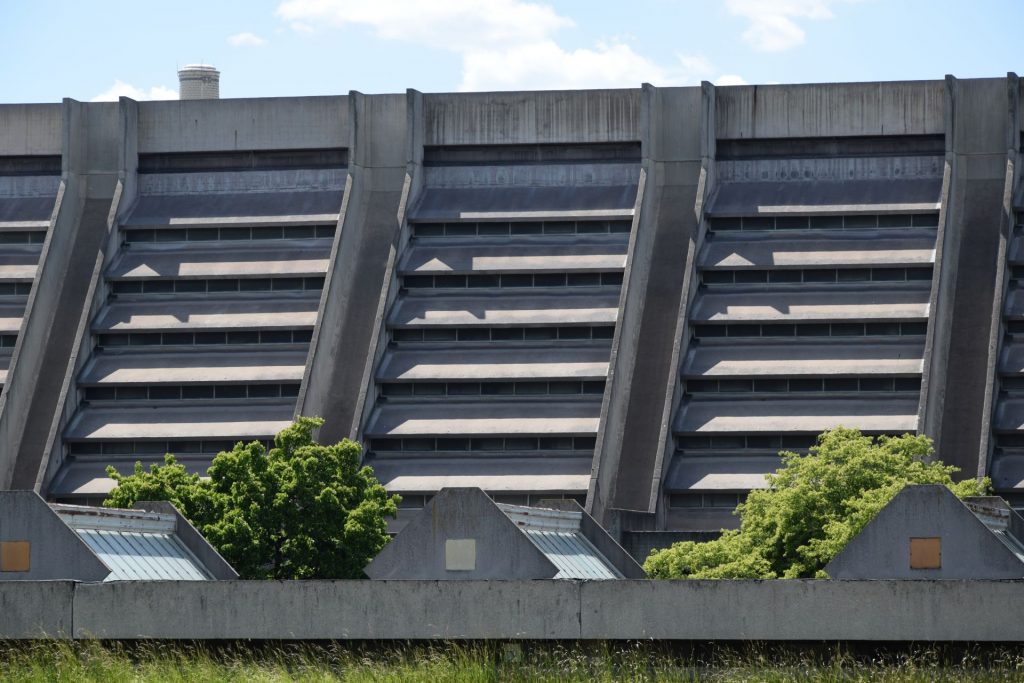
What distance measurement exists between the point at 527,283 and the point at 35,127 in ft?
86.7

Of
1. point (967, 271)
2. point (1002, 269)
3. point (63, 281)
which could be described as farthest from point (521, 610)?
point (63, 281)

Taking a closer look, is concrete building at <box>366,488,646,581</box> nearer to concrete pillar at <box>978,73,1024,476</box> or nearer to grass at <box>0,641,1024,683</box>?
grass at <box>0,641,1024,683</box>

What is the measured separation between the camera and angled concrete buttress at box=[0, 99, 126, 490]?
80562mm

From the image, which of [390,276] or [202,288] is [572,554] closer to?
[390,276]

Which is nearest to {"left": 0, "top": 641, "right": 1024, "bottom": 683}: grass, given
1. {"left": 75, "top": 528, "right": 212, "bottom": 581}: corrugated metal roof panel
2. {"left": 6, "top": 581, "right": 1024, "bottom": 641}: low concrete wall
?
{"left": 6, "top": 581, "right": 1024, "bottom": 641}: low concrete wall

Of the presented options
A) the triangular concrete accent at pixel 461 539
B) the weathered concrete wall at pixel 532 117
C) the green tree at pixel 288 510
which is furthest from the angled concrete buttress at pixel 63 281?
the triangular concrete accent at pixel 461 539

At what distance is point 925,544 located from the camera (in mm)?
43094

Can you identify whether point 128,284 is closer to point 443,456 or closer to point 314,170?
point 314,170

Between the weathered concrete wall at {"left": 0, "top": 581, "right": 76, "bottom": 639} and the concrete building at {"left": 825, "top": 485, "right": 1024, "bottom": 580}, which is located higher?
the concrete building at {"left": 825, "top": 485, "right": 1024, "bottom": 580}

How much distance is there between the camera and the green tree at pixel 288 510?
59.5 meters

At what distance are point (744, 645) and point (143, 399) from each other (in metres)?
53.2

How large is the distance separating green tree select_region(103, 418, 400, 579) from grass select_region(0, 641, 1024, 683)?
73.7 feet

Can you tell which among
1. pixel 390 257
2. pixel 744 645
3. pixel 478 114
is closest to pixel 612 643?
pixel 744 645

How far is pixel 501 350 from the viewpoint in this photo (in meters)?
82.4
